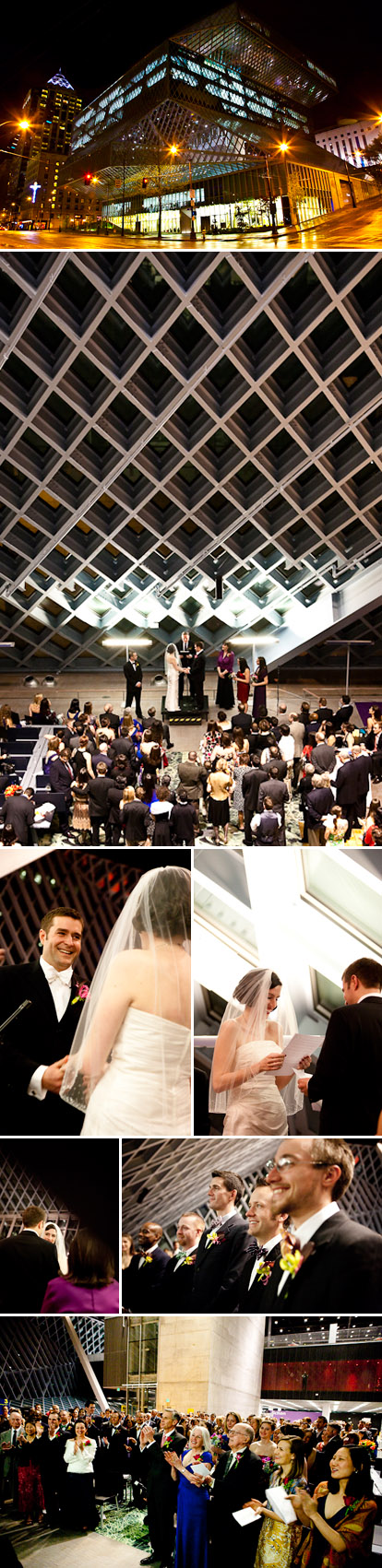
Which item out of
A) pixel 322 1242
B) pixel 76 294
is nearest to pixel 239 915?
pixel 322 1242

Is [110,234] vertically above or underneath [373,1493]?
above

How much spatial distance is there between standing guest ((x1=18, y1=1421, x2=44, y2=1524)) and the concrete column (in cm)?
87

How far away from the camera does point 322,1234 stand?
728 cm

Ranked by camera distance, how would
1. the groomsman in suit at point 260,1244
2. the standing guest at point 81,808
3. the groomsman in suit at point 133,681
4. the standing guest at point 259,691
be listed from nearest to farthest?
the groomsman in suit at point 260,1244 < the standing guest at point 81,808 < the standing guest at point 259,691 < the groomsman in suit at point 133,681

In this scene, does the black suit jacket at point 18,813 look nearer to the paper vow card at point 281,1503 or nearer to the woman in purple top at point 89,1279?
the woman in purple top at point 89,1279

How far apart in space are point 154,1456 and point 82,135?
10.7m

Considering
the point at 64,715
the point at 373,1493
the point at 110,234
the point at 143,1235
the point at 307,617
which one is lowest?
the point at 373,1493

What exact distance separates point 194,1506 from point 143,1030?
268 cm

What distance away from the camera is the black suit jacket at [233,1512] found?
23.6ft

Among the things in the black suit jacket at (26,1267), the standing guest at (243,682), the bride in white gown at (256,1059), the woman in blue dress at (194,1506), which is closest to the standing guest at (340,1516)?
the woman in blue dress at (194,1506)

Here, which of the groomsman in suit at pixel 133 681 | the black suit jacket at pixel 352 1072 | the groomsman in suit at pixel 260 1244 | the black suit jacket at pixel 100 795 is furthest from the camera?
the groomsman in suit at pixel 133 681

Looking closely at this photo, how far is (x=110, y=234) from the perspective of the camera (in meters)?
12.3

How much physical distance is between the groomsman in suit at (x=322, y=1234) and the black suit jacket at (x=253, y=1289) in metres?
0.07

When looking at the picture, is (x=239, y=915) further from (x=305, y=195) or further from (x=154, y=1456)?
(x=305, y=195)
